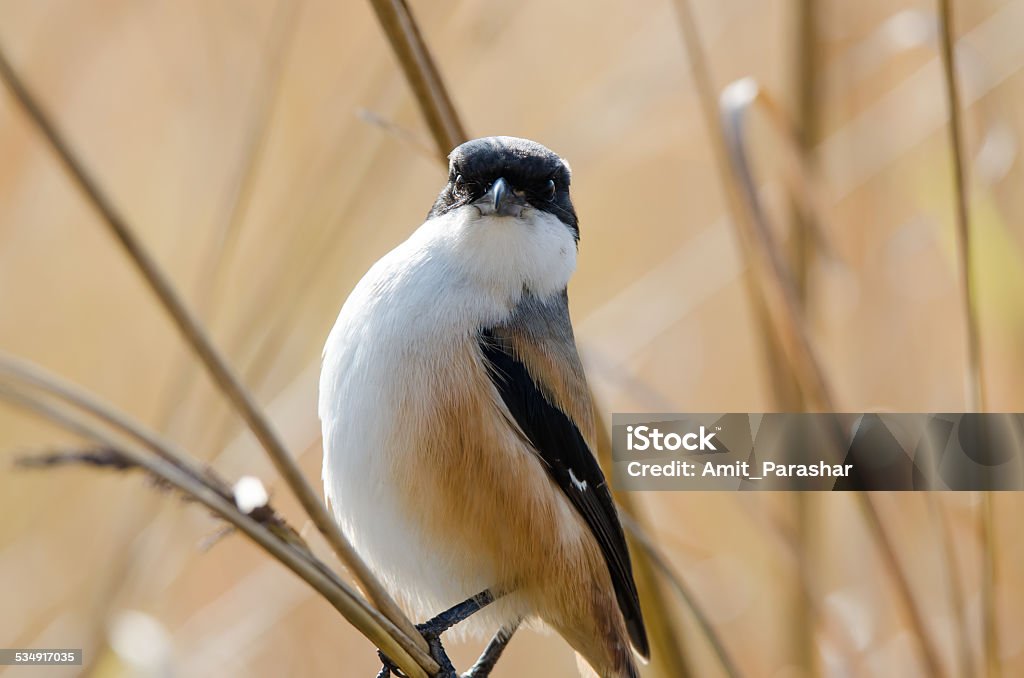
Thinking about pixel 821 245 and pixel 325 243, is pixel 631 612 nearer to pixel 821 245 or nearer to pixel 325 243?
pixel 821 245

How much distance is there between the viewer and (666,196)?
4371 millimetres

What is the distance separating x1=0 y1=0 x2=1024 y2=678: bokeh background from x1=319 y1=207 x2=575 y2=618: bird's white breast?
271 mm

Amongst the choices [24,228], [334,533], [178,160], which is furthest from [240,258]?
[334,533]

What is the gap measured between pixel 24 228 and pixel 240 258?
2.90 ft

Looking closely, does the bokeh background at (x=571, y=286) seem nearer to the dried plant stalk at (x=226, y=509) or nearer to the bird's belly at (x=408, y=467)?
the bird's belly at (x=408, y=467)

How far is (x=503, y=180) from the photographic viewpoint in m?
2.25

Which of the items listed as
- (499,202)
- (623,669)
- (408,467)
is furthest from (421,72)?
(623,669)

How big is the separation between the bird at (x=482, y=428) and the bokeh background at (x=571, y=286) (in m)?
0.20

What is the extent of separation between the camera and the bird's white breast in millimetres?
2033

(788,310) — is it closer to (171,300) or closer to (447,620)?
(447,620)

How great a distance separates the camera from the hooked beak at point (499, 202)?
222 centimetres

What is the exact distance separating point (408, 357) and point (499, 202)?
1.36ft

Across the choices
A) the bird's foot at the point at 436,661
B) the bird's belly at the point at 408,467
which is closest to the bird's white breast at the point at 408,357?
the bird's belly at the point at 408,467

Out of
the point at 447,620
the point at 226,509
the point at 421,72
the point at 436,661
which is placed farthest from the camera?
the point at 447,620
